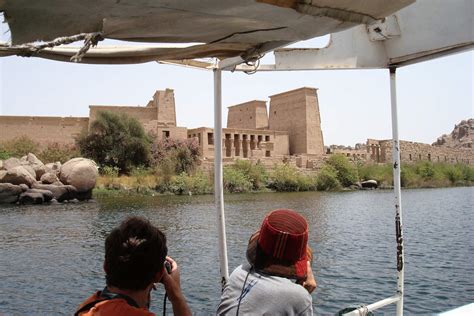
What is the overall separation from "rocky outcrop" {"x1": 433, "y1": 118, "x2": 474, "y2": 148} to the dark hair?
82.0 meters

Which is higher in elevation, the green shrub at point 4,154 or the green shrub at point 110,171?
the green shrub at point 4,154

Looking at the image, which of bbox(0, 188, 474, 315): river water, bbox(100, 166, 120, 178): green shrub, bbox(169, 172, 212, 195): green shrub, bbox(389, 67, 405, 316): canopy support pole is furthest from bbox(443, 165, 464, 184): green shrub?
bbox(389, 67, 405, 316): canopy support pole

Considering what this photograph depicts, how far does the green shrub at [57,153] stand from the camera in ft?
104

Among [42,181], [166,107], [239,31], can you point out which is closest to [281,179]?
[166,107]

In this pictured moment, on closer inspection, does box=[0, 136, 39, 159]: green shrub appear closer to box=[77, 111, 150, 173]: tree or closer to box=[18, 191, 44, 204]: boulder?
box=[77, 111, 150, 173]: tree

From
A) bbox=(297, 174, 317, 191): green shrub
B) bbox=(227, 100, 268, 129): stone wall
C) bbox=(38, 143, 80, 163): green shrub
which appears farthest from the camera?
bbox=(227, 100, 268, 129): stone wall

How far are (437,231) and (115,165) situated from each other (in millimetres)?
22235

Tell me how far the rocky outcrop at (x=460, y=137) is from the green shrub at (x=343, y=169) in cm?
4367

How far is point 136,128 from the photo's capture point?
110 ft

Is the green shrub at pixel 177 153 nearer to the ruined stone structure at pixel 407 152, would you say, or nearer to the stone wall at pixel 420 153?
the stone wall at pixel 420 153

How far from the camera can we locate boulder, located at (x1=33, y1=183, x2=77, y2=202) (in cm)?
2225

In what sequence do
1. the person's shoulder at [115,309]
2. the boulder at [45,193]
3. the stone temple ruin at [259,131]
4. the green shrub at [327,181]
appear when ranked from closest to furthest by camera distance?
the person's shoulder at [115,309], the boulder at [45,193], the stone temple ruin at [259,131], the green shrub at [327,181]

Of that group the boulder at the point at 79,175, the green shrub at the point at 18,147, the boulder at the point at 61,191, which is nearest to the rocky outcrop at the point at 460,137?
the green shrub at the point at 18,147

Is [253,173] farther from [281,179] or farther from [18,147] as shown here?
[18,147]
